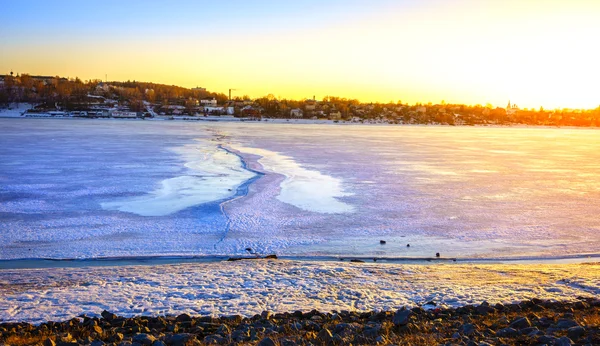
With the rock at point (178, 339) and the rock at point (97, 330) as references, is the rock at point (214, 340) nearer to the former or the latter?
the rock at point (178, 339)

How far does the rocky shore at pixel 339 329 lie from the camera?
169 inches

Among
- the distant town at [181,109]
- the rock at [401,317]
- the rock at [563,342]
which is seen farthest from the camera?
the distant town at [181,109]

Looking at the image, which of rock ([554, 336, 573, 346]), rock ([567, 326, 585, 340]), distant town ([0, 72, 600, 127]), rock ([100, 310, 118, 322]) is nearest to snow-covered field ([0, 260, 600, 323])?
rock ([100, 310, 118, 322])

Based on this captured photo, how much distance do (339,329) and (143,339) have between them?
66.1 inches

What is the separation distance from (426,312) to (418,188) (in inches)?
331

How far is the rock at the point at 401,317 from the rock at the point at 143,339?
2160 millimetres

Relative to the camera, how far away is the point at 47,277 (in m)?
6.12

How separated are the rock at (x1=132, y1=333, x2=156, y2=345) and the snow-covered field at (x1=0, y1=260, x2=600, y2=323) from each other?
30.0 inches

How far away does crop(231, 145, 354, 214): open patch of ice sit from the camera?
10716 millimetres

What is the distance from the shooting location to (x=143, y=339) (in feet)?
14.1

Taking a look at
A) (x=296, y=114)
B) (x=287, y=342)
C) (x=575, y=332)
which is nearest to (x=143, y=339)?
(x=287, y=342)

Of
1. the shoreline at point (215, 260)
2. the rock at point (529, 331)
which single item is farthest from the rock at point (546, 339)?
the shoreline at point (215, 260)

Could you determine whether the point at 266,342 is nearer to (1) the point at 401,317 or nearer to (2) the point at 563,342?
(1) the point at 401,317

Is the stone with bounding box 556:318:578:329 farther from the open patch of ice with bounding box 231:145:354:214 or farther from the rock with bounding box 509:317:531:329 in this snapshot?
the open patch of ice with bounding box 231:145:354:214
